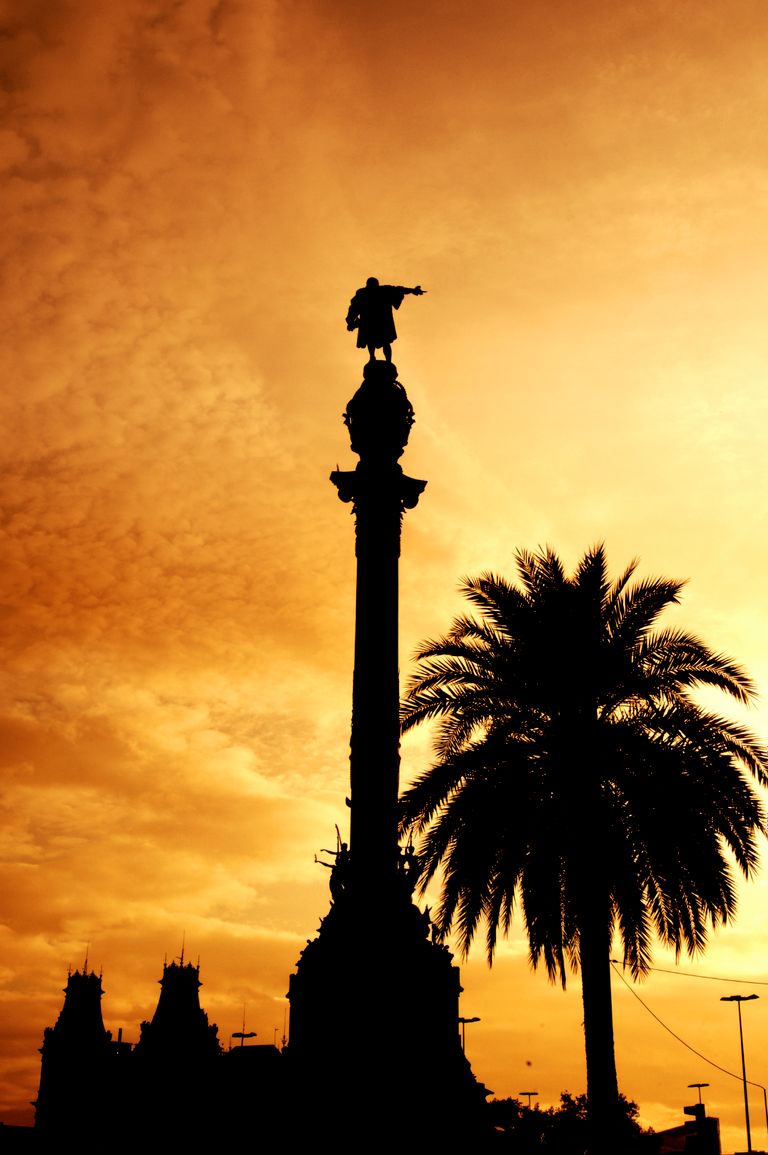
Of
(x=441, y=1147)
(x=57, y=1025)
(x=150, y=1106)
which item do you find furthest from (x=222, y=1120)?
(x=57, y=1025)

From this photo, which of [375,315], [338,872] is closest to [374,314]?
[375,315]

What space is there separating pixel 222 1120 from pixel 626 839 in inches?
599

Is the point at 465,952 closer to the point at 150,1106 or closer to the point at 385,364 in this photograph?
the point at 385,364

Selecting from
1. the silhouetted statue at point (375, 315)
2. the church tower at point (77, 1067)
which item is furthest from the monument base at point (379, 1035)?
the church tower at point (77, 1067)

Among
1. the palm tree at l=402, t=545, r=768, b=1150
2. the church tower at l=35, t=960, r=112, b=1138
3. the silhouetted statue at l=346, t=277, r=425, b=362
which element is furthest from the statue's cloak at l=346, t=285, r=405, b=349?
the church tower at l=35, t=960, r=112, b=1138

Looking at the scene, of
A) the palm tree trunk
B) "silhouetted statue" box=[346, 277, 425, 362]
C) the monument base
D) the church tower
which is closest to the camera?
the palm tree trunk

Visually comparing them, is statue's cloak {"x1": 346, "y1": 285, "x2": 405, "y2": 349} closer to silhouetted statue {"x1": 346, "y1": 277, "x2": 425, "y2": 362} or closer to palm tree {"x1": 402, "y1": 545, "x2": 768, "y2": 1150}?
silhouetted statue {"x1": 346, "y1": 277, "x2": 425, "y2": 362}

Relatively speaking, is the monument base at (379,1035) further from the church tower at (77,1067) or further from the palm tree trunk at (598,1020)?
the church tower at (77,1067)

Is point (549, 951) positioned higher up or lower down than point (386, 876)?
lower down

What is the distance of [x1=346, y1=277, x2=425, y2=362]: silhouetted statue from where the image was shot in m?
27.5

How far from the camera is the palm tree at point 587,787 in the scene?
60.6 ft

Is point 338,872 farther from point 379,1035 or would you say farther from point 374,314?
point 374,314

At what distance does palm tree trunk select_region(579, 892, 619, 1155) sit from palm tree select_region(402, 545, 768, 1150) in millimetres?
21

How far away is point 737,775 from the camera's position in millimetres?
19031
